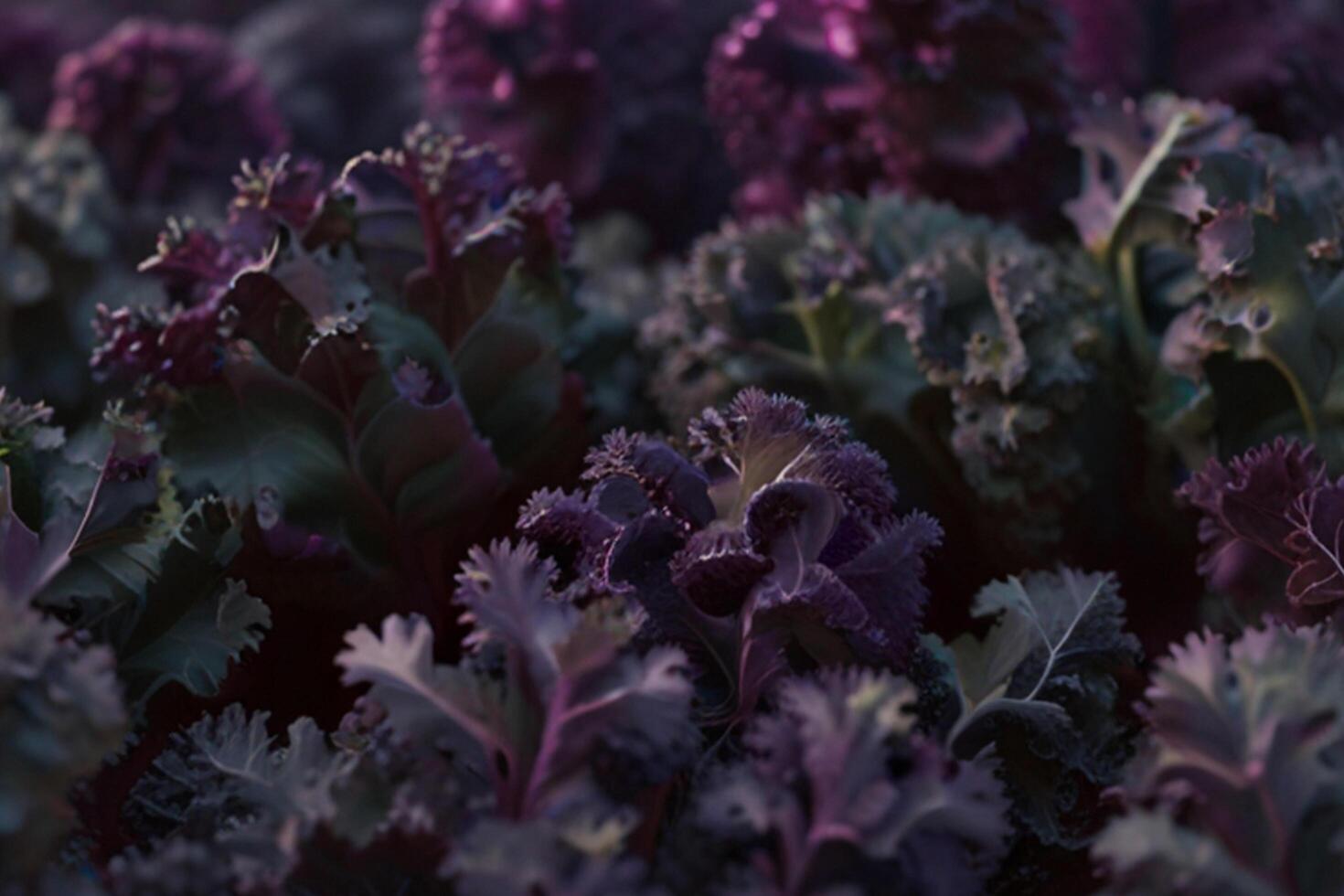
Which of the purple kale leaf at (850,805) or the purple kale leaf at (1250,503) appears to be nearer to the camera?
the purple kale leaf at (850,805)

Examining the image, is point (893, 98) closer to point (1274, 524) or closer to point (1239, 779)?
point (1274, 524)

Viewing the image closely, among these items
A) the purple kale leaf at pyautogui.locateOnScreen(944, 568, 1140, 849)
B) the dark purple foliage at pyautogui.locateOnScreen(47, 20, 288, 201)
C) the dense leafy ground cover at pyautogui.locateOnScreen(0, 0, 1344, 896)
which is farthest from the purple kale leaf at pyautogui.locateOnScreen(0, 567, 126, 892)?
the dark purple foliage at pyautogui.locateOnScreen(47, 20, 288, 201)

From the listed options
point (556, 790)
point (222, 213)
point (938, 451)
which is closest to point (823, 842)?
point (556, 790)

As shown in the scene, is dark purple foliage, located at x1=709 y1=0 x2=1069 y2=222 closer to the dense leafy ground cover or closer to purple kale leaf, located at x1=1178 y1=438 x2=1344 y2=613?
the dense leafy ground cover

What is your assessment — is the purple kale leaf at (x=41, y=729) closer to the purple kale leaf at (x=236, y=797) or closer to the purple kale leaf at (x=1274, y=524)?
the purple kale leaf at (x=236, y=797)

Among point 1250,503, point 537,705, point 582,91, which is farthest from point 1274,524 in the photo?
point 582,91

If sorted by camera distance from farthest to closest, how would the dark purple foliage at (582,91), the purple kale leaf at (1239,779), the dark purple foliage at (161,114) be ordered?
the dark purple foliage at (161,114) → the dark purple foliage at (582,91) → the purple kale leaf at (1239,779)

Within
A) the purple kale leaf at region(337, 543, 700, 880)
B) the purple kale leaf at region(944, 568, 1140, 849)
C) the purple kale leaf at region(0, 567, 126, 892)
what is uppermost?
the purple kale leaf at region(0, 567, 126, 892)

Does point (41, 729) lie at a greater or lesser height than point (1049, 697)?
greater

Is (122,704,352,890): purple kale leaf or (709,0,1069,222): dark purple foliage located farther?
(709,0,1069,222): dark purple foliage

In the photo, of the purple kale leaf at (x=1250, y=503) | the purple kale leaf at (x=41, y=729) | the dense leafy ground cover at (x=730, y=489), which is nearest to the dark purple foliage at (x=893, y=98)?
the dense leafy ground cover at (x=730, y=489)

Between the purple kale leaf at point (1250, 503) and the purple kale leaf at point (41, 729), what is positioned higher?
the purple kale leaf at point (41, 729)
